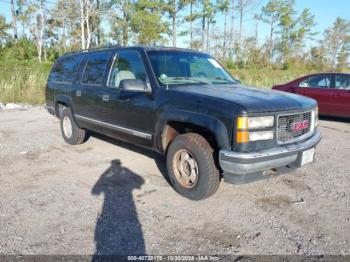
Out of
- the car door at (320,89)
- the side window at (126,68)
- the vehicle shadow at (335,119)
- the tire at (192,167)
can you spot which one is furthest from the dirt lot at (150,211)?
the vehicle shadow at (335,119)

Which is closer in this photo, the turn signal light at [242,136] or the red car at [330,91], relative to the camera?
the turn signal light at [242,136]

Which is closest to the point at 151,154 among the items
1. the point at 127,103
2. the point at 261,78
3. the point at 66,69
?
the point at 127,103

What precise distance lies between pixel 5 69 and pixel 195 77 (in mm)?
13340

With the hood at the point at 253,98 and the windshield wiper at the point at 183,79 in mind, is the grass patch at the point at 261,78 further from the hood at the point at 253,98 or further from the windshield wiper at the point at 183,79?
the hood at the point at 253,98

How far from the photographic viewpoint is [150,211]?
3.71 m

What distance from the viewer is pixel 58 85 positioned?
268 inches

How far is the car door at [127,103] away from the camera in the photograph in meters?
4.45

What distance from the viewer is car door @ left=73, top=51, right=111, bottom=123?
212 inches

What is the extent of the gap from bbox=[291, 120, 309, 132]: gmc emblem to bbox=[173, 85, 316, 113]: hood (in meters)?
0.19

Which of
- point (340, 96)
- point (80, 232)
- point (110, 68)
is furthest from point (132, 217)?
point (340, 96)

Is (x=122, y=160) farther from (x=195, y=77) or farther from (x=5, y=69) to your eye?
(x=5, y=69)

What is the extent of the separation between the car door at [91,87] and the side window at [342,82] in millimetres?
7370

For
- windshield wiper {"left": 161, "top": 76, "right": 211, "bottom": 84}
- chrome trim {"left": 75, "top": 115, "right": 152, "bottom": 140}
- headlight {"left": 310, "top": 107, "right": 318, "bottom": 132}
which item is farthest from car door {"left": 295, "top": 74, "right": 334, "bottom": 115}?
chrome trim {"left": 75, "top": 115, "right": 152, "bottom": 140}

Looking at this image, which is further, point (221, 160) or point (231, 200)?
point (231, 200)
